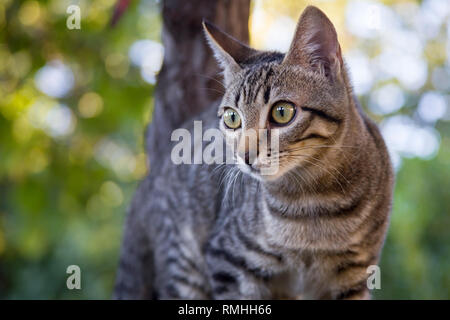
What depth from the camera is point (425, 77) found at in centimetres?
466

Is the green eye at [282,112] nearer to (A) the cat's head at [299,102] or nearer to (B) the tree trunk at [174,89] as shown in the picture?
(A) the cat's head at [299,102]

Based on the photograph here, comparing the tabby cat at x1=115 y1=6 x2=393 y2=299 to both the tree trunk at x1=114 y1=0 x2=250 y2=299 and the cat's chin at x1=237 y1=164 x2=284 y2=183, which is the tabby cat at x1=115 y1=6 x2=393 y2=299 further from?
the tree trunk at x1=114 y1=0 x2=250 y2=299

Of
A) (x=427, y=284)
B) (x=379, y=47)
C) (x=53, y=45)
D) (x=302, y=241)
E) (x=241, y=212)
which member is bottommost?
(x=427, y=284)

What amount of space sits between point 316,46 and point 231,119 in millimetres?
482

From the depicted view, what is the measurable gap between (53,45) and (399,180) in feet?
9.57

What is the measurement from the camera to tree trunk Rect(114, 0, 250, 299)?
113 inches

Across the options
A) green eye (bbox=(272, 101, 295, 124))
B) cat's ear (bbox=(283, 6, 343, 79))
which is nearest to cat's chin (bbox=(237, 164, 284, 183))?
green eye (bbox=(272, 101, 295, 124))

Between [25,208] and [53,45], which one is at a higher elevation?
[53,45]

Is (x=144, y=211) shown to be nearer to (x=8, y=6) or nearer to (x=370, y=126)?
(x=370, y=126)

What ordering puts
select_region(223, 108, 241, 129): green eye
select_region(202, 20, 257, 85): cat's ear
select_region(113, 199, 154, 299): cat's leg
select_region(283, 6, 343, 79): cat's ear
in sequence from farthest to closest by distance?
1. select_region(113, 199, 154, 299): cat's leg
2. select_region(202, 20, 257, 85): cat's ear
3. select_region(223, 108, 241, 129): green eye
4. select_region(283, 6, 343, 79): cat's ear

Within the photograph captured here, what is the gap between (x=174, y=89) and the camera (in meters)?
3.03

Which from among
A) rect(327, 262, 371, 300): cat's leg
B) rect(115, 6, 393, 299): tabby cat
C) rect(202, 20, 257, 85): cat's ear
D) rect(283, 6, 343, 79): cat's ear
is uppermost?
rect(202, 20, 257, 85): cat's ear

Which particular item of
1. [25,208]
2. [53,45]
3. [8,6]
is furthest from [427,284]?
[8,6]

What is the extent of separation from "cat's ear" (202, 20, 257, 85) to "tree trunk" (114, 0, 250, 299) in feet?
1.95
